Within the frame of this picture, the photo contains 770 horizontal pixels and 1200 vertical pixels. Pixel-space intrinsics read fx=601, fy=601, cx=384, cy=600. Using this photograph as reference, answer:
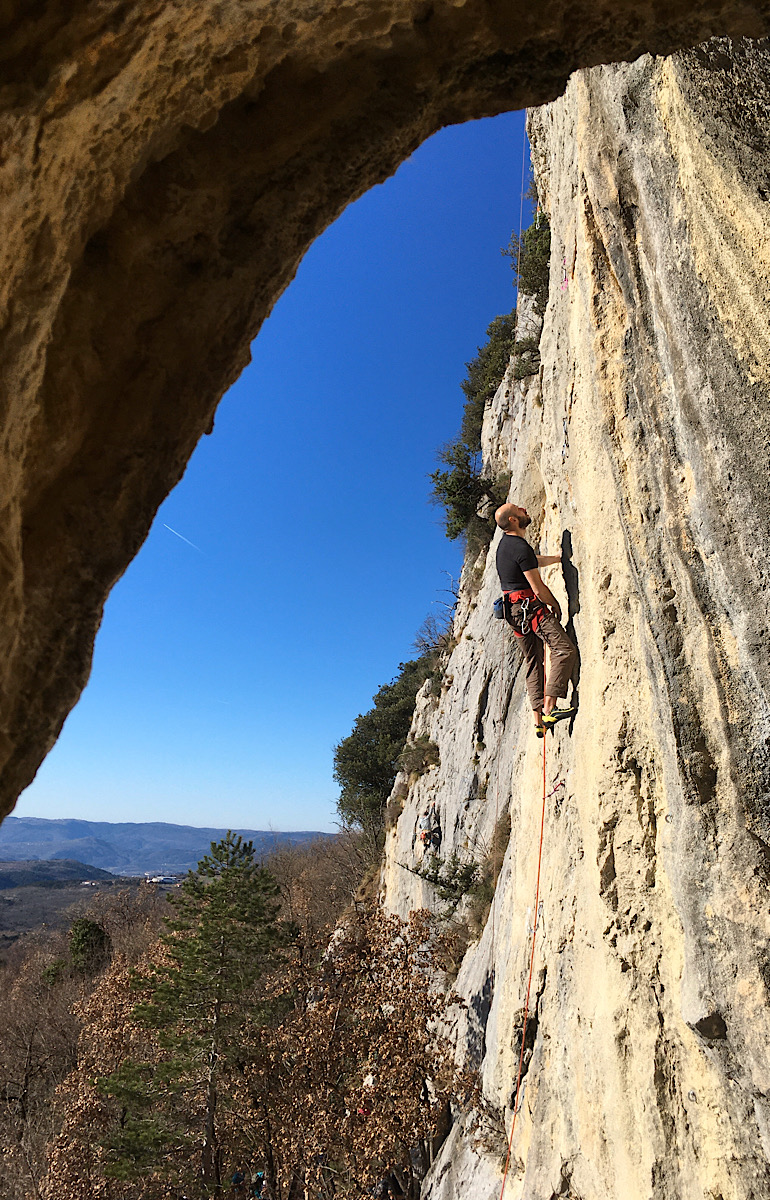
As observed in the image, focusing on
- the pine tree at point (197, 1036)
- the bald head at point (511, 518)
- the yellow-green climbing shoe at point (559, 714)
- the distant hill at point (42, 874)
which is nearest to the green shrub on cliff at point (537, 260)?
the bald head at point (511, 518)

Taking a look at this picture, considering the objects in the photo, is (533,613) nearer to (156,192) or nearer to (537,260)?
(156,192)

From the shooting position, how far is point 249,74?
204 cm

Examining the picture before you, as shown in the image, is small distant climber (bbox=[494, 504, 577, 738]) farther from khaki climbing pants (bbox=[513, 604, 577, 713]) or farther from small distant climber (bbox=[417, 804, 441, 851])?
small distant climber (bbox=[417, 804, 441, 851])

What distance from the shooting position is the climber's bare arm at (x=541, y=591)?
7.71 metres

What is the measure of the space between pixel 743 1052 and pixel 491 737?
11.0 m

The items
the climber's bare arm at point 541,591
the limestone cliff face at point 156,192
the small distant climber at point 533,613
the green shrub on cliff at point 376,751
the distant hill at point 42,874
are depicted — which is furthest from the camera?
the distant hill at point 42,874

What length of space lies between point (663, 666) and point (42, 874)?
176000 mm

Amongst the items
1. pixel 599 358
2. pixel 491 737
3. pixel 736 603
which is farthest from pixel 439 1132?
pixel 599 358

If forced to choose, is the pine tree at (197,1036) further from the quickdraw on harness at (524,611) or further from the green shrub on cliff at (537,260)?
the green shrub on cliff at (537,260)

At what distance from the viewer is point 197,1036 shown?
43.8ft

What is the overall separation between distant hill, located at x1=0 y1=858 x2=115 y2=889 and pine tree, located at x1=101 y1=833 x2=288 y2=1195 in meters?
128

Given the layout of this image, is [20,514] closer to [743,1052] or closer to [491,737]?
[743,1052]

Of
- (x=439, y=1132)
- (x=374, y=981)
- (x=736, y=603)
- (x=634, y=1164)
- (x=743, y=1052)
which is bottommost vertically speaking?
(x=439, y=1132)

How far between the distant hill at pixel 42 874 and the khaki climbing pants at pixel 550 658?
139 metres
